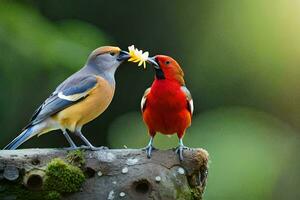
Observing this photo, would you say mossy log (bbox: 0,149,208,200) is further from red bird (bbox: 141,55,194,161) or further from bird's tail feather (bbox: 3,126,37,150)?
bird's tail feather (bbox: 3,126,37,150)

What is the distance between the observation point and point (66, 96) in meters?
4.93

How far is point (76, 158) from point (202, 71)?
16.7 feet

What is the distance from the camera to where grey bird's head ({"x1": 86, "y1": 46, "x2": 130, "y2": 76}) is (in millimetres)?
5133

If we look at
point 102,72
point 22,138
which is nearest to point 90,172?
point 22,138

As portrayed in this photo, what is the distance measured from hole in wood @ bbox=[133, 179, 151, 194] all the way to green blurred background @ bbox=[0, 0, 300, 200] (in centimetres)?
279

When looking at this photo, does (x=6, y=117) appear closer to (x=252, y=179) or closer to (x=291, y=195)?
(x=252, y=179)

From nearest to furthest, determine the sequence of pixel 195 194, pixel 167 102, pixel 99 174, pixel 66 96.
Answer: pixel 99 174 < pixel 195 194 < pixel 167 102 < pixel 66 96

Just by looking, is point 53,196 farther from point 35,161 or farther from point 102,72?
point 102,72

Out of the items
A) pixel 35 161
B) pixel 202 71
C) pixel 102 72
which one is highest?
pixel 102 72

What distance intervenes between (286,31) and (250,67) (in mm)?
748

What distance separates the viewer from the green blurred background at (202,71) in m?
7.47

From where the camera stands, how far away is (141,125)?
7.94m

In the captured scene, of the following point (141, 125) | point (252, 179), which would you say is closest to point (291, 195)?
point (252, 179)

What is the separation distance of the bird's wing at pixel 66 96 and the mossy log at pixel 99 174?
1.47ft
